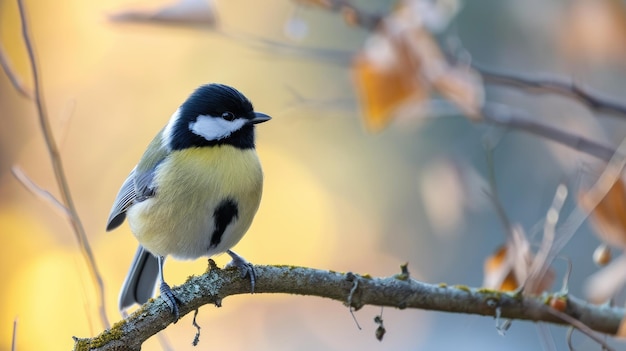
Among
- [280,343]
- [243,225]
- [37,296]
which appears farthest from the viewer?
[280,343]

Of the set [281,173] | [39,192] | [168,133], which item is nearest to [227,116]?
[168,133]

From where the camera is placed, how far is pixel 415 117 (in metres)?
2.17

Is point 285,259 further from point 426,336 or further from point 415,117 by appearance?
point 415,117

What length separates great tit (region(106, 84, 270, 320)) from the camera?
2.37 m

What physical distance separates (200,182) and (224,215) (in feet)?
0.45

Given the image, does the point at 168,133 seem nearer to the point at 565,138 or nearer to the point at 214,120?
the point at 214,120

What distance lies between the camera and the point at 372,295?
214cm

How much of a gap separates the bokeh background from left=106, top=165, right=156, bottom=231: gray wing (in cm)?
152

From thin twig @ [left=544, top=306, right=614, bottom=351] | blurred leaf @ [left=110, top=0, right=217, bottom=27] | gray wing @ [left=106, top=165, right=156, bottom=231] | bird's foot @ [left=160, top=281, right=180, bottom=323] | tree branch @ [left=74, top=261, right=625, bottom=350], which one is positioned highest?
gray wing @ [left=106, top=165, right=156, bottom=231]

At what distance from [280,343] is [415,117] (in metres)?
3.39

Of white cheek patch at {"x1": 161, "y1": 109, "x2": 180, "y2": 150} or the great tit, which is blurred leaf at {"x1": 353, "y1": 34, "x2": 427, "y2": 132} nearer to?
the great tit

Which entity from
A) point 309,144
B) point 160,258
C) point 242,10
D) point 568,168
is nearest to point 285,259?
point 309,144

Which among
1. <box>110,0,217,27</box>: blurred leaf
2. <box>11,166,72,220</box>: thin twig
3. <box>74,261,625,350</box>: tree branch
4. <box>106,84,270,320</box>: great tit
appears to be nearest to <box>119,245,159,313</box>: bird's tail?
<box>106,84,270,320</box>: great tit

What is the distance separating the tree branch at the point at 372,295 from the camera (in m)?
2.00
